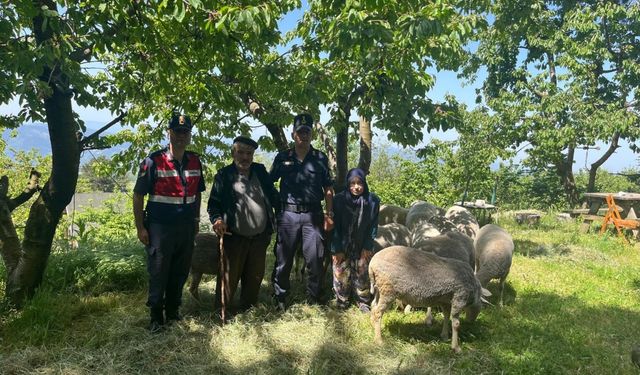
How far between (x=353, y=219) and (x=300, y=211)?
0.68 m

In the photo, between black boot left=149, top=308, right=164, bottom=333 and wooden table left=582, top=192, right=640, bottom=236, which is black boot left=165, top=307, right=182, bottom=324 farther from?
wooden table left=582, top=192, right=640, bottom=236

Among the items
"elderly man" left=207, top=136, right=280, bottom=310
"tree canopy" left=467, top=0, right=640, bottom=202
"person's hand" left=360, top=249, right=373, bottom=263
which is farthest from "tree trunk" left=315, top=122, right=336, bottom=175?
"tree canopy" left=467, top=0, right=640, bottom=202

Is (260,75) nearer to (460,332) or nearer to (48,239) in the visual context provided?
(48,239)

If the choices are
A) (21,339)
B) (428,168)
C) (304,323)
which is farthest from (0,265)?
(428,168)

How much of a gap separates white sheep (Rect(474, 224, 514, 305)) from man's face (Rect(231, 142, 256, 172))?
3540 millimetres

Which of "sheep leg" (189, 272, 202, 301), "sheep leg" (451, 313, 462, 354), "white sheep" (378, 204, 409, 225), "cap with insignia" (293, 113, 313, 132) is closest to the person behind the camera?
"sheep leg" (451, 313, 462, 354)

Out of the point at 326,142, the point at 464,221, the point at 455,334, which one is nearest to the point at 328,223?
the point at 455,334

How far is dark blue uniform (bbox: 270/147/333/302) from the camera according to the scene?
495 centimetres

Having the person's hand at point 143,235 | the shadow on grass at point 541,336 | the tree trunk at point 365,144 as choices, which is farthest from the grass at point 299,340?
the tree trunk at point 365,144

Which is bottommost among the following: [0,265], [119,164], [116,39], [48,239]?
[0,265]

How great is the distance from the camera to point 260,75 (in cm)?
544

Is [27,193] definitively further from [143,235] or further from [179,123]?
[179,123]

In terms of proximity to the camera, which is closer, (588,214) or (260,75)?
(260,75)

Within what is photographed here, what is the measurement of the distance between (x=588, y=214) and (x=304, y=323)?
1260 cm
